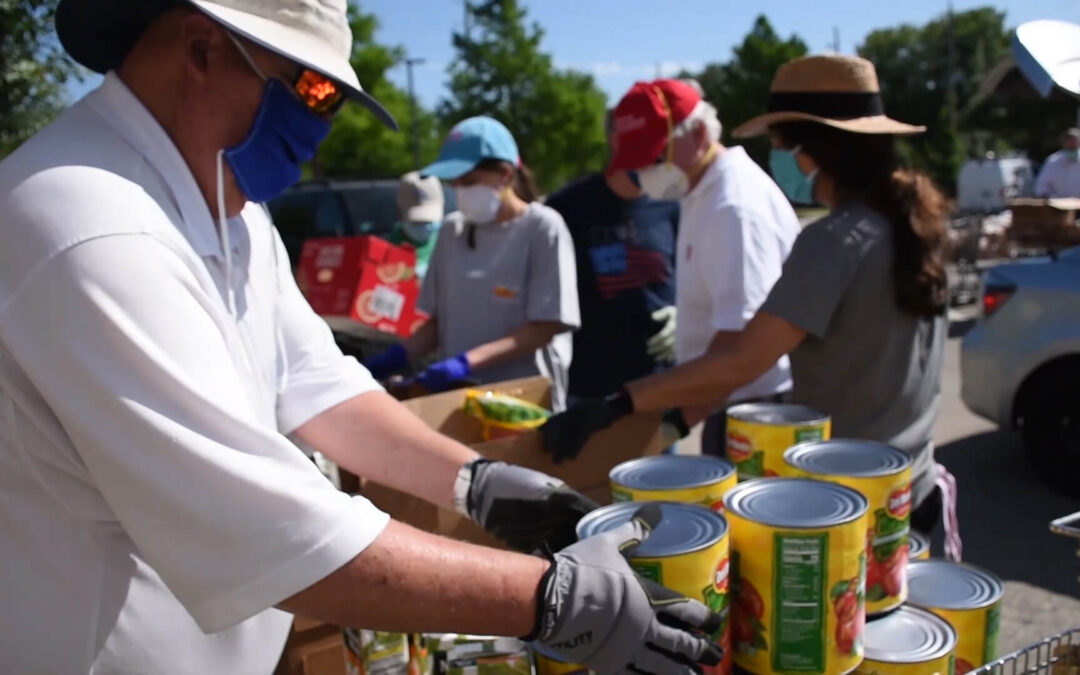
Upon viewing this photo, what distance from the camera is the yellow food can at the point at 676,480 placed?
1636 mm

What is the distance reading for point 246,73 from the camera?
55.8 inches

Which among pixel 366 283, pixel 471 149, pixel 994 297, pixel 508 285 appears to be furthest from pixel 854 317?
pixel 366 283

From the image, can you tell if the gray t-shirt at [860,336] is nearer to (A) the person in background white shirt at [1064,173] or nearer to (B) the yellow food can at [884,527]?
(B) the yellow food can at [884,527]

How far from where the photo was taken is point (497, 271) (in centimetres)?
354

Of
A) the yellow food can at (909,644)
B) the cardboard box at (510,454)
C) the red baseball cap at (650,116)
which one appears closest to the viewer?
the yellow food can at (909,644)

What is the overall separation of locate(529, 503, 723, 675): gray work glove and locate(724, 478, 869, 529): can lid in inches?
8.4

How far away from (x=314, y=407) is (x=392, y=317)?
436cm

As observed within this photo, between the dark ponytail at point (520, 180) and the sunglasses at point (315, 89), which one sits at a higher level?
the sunglasses at point (315, 89)

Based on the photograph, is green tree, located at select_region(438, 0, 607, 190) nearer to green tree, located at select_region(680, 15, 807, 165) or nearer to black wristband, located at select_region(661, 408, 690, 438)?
green tree, located at select_region(680, 15, 807, 165)

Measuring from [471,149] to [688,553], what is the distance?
257 centimetres

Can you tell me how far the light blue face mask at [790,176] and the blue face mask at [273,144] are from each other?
1566 millimetres

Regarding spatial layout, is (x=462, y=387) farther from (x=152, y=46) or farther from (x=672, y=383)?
(x=152, y=46)

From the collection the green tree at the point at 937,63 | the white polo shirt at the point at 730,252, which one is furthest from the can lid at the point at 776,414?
the green tree at the point at 937,63

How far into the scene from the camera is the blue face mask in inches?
57.1
